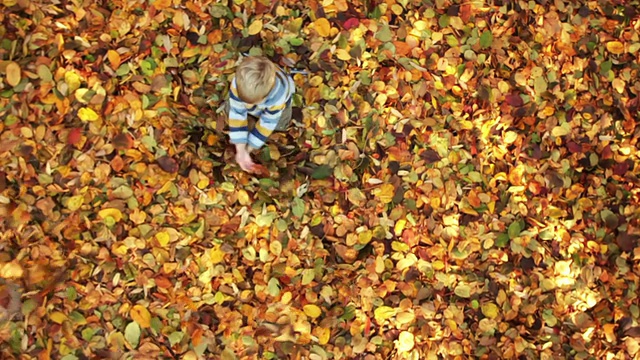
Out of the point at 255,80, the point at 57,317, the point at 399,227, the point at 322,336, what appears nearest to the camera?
the point at 255,80

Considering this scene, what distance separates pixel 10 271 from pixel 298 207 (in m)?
0.93

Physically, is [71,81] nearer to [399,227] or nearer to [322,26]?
[322,26]

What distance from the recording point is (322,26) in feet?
7.17

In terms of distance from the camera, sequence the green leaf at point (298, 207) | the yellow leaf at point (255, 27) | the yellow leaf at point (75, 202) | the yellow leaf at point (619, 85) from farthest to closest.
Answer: the yellow leaf at point (619, 85), the yellow leaf at point (255, 27), the green leaf at point (298, 207), the yellow leaf at point (75, 202)

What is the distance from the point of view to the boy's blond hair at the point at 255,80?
169 cm

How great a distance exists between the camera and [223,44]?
6.98 ft

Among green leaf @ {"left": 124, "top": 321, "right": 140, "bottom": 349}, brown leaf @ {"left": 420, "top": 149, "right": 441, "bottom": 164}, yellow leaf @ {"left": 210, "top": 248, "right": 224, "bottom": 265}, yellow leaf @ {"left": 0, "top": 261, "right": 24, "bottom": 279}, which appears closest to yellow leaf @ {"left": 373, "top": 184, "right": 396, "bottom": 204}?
brown leaf @ {"left": 420, "top": 149, "right": 441, "bottom": 164}

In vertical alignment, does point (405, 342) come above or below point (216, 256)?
below

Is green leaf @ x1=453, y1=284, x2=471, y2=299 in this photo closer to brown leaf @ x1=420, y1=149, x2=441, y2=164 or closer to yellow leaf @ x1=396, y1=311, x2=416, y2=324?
yellow leaf @ x1=396, y1=311, x2=416, y2=324

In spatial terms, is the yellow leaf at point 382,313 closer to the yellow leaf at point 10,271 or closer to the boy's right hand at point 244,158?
the boy's right hand at point 244,158

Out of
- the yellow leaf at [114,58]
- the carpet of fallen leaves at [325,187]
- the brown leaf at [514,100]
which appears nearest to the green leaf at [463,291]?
the carpet of fallen leaves at [325,187]

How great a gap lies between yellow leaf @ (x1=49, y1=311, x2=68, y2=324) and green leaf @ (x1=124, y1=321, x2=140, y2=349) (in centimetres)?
20

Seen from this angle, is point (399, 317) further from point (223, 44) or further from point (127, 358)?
point (223, 44)

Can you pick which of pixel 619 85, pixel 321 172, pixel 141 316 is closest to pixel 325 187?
pixel 321 172
